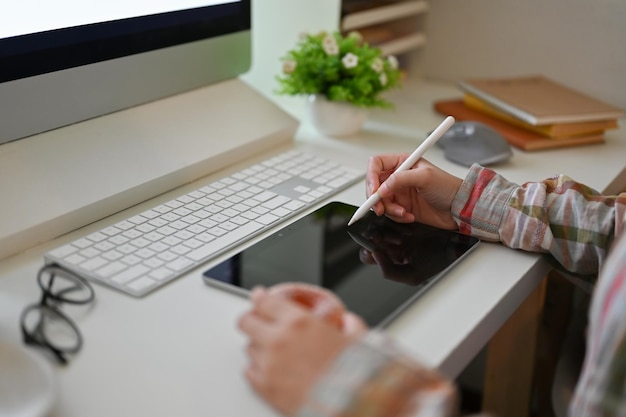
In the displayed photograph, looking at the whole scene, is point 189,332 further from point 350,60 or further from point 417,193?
point 350,60

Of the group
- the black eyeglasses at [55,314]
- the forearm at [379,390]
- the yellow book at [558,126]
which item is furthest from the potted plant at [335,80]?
the forearm at [379,390]

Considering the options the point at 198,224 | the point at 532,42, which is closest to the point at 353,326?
the point at 198,224

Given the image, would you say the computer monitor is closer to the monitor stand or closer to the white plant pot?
the monitor stand

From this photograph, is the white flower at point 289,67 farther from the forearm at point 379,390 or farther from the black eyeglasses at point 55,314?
the forearm at point 379,390

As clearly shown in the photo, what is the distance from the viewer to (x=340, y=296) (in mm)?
664

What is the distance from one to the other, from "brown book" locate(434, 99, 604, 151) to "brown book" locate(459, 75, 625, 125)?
0.02 metres

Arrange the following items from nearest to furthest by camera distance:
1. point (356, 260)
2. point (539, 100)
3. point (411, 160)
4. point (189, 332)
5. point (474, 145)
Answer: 1. point (189, 332)
2. point (356, 260)
3. point (411, 160)
4. point (474, 145)
5. point (539, 100)

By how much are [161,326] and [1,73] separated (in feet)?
1.13

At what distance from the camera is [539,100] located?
1221 mm

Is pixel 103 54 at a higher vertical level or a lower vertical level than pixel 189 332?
higher

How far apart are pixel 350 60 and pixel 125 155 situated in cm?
40

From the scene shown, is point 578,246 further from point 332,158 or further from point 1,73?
point 1,73

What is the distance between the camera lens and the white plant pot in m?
1.13

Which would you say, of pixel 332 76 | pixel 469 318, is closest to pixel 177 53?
pixel 332 76
